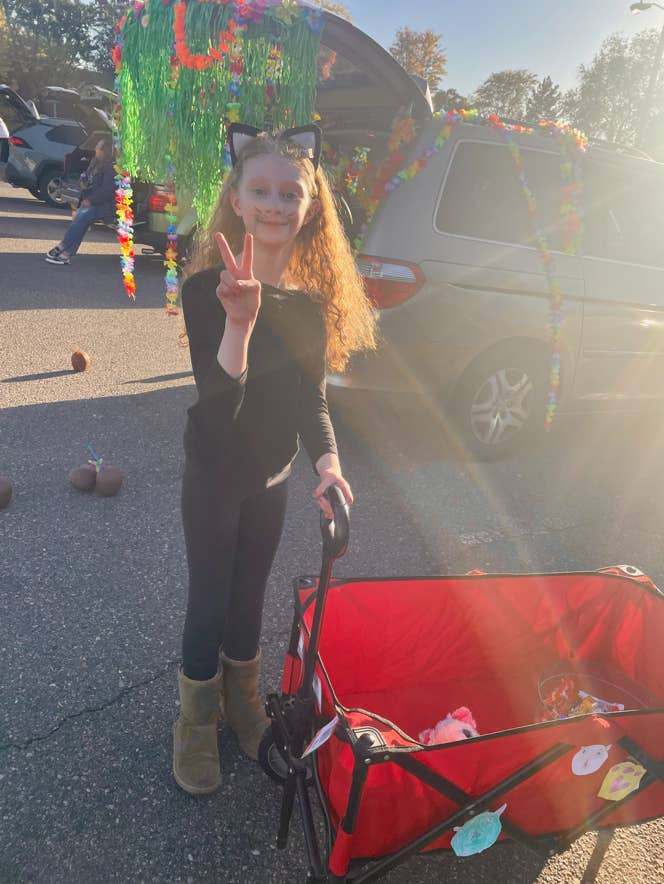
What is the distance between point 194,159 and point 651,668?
101 inches

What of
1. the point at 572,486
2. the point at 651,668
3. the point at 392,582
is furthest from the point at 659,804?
the point at 572,486

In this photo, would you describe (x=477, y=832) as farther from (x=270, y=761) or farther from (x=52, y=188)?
(x=52, y=188)

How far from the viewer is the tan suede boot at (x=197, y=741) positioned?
1800 millimetres

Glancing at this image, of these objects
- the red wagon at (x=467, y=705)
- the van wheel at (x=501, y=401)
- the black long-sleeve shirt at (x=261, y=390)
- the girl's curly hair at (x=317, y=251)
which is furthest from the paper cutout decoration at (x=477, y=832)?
the van wheel at (x=501, y=401)

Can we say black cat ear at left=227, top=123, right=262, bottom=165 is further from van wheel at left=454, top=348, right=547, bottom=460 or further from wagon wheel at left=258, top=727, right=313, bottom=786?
van wheel at left=454, top=348, right=547, bottom=460

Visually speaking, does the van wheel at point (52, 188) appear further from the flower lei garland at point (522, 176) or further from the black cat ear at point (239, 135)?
the black cat ear at point (239, 135)

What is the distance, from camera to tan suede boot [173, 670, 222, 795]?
1800mm

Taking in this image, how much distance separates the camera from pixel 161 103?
2.21 meters

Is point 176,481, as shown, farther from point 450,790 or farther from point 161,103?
point 450,790

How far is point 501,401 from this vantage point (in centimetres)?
399

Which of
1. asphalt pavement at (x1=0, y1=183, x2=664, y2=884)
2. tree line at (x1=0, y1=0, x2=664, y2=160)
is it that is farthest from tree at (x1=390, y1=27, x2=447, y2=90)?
asphalt pavement at (x1=0, y1=183, x2=664, y2=884)

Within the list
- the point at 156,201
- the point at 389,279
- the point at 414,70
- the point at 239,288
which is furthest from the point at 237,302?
the point at 414,70

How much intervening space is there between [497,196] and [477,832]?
3283mm

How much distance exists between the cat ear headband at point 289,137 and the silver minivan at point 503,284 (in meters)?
1.59
